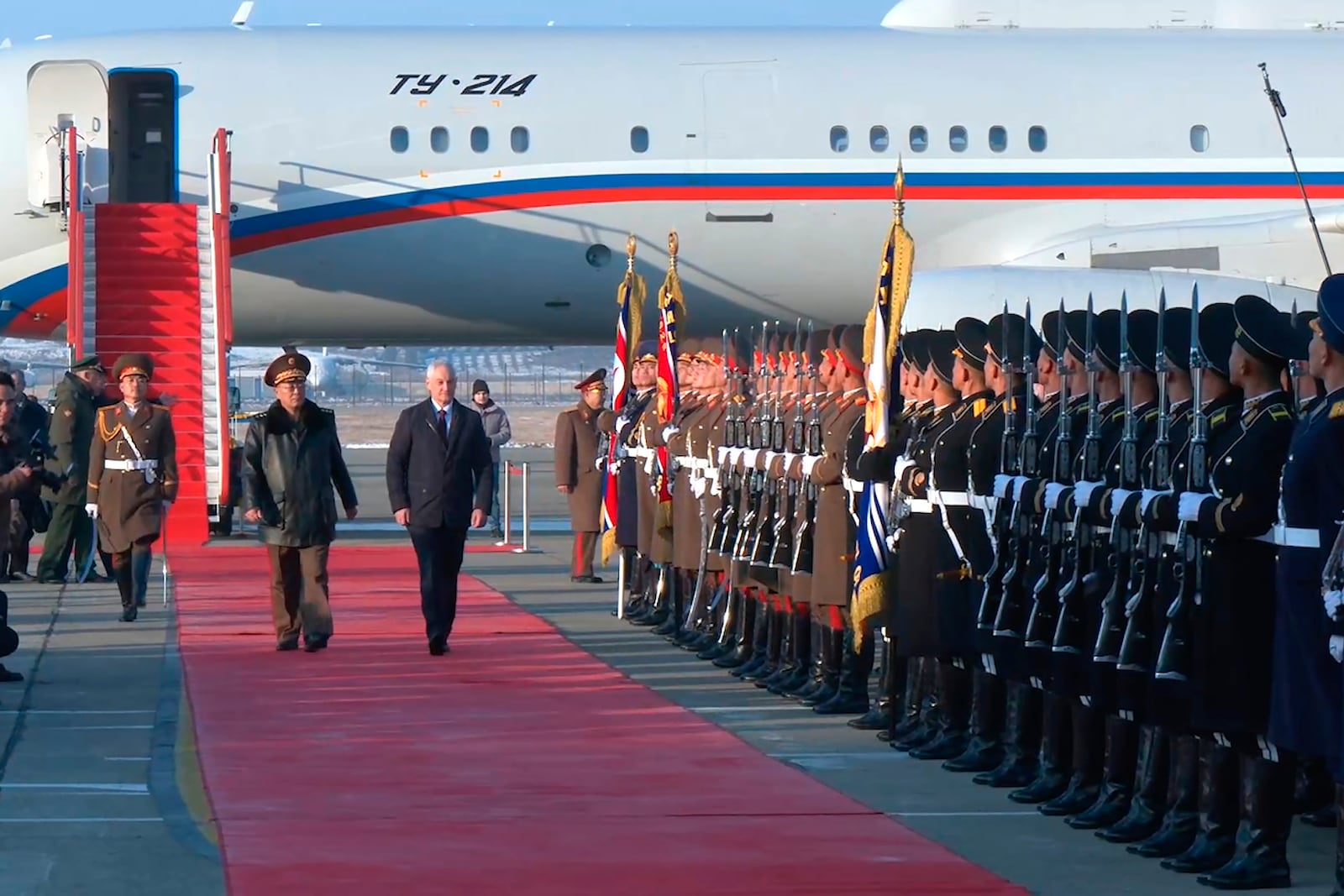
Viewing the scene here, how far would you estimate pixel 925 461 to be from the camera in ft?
28.5

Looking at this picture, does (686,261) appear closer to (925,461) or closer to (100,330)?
(100,330)

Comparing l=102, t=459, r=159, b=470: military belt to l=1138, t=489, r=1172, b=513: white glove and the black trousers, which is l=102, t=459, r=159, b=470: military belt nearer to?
the black trousers

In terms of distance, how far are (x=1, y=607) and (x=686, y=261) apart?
10.1m

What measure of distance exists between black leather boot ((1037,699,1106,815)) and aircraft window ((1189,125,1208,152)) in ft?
41.8

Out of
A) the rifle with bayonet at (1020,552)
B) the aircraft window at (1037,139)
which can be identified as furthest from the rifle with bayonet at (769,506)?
the aircraft window at (1037,139)

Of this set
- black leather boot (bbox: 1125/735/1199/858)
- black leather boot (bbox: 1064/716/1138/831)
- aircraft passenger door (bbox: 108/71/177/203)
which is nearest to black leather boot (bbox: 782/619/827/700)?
black leather boot (bbox: 1064/716/1138/831)

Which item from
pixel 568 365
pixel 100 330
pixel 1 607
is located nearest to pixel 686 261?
pixel 100 330

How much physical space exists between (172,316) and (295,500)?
8.91m

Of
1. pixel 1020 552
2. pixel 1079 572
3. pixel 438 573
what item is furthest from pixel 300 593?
pixel 1079 572

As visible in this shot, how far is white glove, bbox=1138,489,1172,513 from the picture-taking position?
22.7ft

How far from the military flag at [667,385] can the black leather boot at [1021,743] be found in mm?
4454

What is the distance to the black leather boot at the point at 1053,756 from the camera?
309 inches

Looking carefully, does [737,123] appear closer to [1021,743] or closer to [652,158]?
[652,158]

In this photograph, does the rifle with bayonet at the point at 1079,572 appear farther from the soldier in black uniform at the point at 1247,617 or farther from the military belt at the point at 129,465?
the military belt at the point at 129,465
